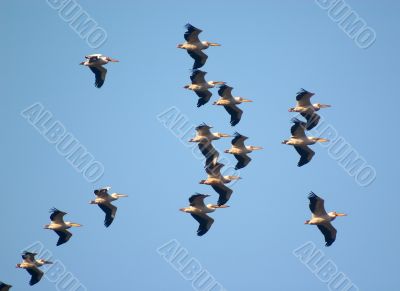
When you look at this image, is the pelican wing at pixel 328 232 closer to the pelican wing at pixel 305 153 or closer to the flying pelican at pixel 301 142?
the flying pelican at pixel 301 142

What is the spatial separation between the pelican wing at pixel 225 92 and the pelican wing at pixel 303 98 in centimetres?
406

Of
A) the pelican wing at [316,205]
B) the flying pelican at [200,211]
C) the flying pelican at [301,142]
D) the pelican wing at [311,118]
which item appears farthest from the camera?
the pelican wing at [311,118]

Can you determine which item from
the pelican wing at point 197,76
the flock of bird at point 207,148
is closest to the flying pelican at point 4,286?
the flock of bird at point 207,148

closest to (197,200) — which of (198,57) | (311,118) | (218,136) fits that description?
(218,136)

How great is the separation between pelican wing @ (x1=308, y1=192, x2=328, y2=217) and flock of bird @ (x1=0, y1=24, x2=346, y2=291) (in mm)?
128

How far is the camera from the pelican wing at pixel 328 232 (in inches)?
2943

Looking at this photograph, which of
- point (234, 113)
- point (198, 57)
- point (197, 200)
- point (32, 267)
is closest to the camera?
point (32, 267)

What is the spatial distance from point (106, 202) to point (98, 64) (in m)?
7.83

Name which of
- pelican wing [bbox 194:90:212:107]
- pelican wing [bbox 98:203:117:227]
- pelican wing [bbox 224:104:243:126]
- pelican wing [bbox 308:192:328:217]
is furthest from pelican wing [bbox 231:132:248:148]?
pelican wing [bbox 98:203:117:227]

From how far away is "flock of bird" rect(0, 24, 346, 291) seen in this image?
76.9m

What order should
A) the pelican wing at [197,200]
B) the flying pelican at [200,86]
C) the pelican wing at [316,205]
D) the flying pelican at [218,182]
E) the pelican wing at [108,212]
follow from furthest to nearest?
the flying pelican at [200,86]
the flying pelican at [218,182]
the pelican wing at [108,212]
the pelican wing at [197,200]
the pelican wing at [316,205]

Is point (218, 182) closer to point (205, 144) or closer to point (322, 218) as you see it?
point (205, 144)

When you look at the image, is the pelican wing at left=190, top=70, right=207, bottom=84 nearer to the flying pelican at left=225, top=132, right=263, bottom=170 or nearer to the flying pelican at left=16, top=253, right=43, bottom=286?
the flying pelican at left=225, top=132, right=263, bottom=170

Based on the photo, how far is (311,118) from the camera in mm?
78625
